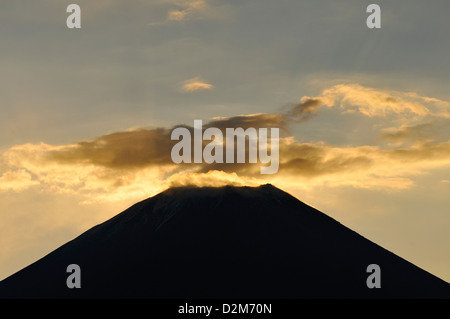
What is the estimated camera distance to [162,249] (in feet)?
636

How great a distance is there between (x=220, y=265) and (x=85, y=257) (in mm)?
42171
